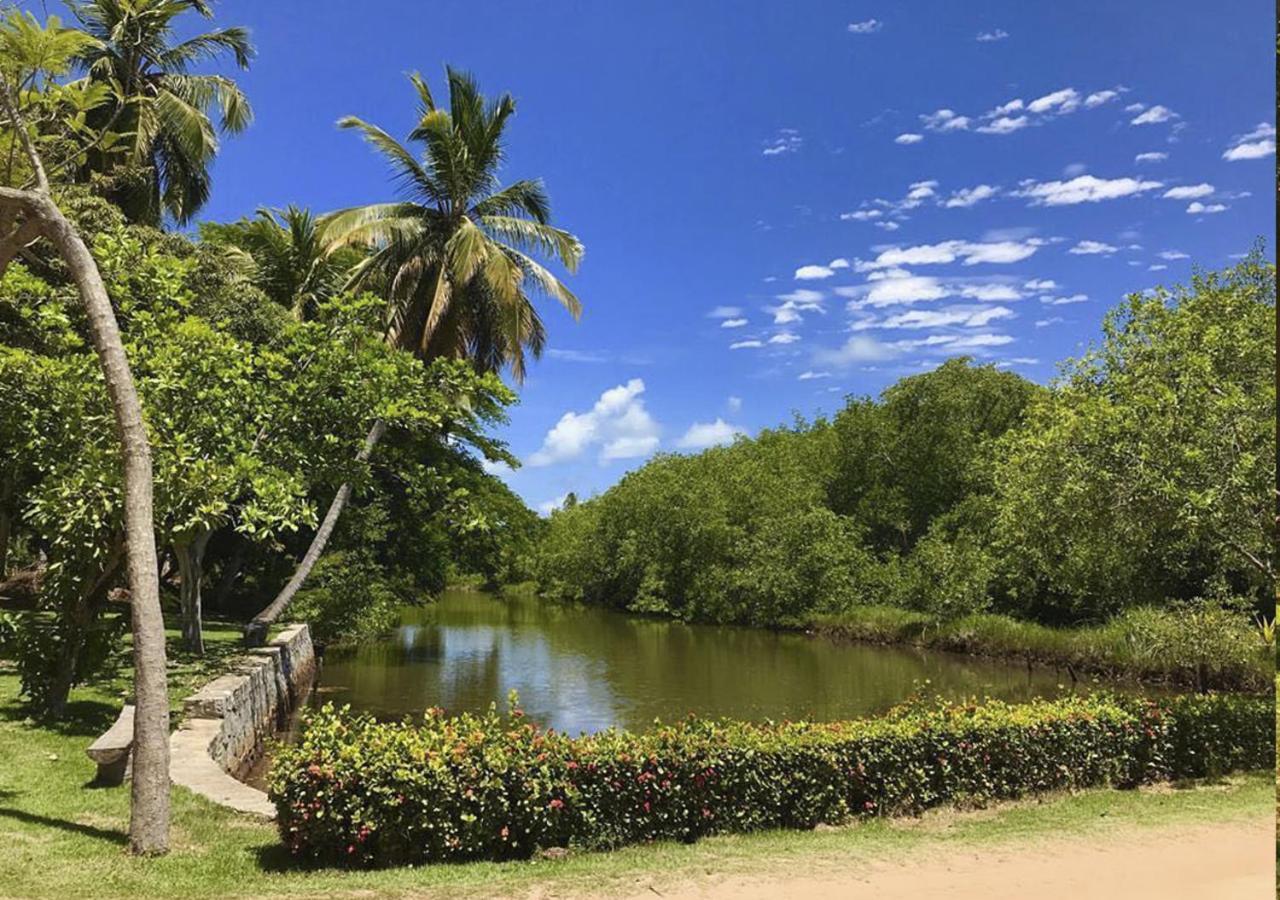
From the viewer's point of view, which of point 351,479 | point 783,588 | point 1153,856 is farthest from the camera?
point 783,588

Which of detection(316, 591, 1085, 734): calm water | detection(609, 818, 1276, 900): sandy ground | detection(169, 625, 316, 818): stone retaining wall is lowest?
detection(316, 591, 1085, 734): calm water

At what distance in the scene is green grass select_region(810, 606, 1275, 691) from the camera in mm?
14938

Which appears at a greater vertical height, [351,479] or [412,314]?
[412,314]

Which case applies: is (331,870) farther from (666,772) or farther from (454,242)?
(454,242)

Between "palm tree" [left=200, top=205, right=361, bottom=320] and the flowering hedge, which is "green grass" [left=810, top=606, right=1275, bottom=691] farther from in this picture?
"palm tree" [left=200, top=205, right=361, bottom=320]

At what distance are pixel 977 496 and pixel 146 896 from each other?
3267cm

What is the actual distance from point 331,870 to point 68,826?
7.13ft

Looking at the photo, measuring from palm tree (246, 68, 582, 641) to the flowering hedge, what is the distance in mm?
12115

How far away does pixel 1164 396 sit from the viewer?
9.70 m

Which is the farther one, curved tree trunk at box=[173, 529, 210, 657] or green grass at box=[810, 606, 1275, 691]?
green grass at box=[810, 606, 1275, 691]

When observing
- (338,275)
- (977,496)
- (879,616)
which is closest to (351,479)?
(338,275)

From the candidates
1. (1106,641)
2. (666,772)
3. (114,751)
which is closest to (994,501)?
(1106,641)

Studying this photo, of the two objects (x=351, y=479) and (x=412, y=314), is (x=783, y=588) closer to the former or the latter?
(x=412, y=314)

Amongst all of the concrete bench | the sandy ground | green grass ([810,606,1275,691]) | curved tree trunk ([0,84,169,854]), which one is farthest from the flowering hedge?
green grass ([810,606,1275,691])
